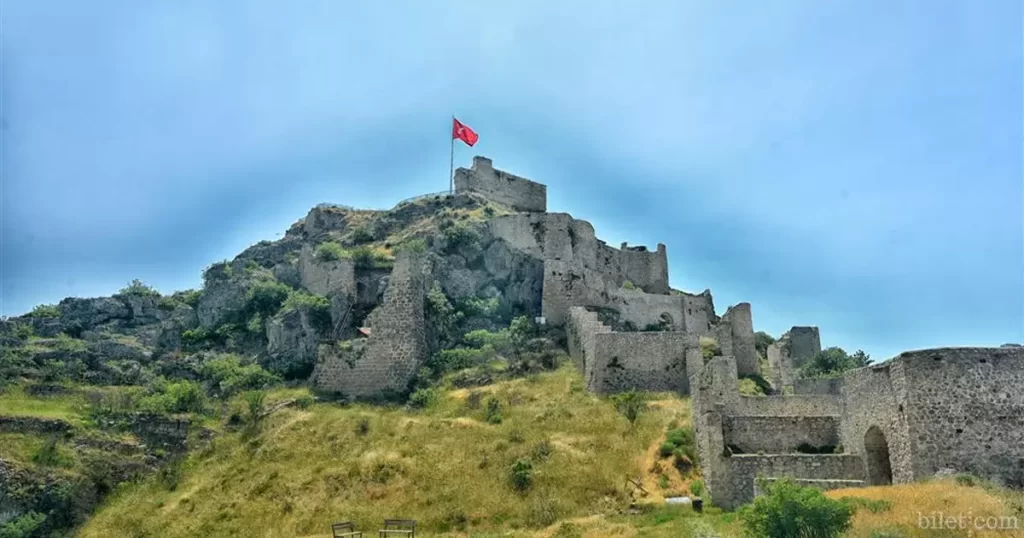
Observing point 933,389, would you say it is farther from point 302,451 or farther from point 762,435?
point 302,451

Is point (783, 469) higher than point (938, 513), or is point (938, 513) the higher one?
point (783, 469)

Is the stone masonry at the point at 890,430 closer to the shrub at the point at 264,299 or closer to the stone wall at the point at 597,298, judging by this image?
the stone wall at the point at 597,298

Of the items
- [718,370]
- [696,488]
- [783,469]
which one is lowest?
[696,488]

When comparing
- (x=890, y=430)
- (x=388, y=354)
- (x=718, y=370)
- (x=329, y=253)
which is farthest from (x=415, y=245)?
(x=890, y=430)

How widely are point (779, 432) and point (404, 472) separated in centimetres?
1368

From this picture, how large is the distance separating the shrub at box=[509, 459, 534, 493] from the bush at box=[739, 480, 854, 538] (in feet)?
40.2

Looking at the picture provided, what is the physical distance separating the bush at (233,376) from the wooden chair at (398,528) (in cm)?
1955

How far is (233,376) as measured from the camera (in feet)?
135

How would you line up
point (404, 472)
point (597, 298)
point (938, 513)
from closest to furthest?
point (938, 513) < point (404, 472) < point (597, 298)

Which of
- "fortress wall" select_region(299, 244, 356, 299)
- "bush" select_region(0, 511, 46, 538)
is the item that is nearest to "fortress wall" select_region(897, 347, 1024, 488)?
"bush" select_region(0, 511, 46, 538)

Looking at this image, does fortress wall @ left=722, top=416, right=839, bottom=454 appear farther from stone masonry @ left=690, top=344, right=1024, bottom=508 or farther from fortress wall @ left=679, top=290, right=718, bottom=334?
fortress wall @ left=679, top=290, right=718, bottom=334

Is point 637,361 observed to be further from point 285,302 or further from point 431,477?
point 285,302

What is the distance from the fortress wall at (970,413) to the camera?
16.1 m

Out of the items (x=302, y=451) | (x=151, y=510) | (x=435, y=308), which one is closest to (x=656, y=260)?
(x=435, y=308)
